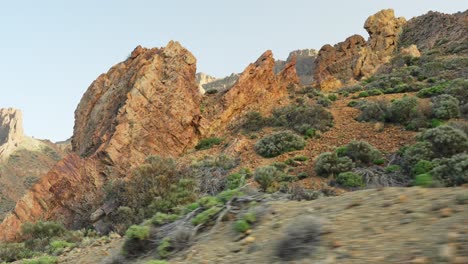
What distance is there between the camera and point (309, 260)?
4512 mm

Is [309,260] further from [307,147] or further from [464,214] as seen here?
[307,147]

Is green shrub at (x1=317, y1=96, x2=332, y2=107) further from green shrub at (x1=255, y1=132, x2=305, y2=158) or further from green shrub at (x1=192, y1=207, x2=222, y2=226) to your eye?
green shrub at (x1=192, y1=207, x2=222, y2=226)

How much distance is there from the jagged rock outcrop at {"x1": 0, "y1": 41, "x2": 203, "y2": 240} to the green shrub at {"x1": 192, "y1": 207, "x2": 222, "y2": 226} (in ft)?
42.1

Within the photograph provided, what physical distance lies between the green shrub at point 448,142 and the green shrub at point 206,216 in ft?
37.9

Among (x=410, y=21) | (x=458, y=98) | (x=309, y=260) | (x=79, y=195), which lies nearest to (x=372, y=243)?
(x=309, y=260)

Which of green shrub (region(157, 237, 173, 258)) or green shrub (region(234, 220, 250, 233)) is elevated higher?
green shrub (region(234, 220, 250, 233))

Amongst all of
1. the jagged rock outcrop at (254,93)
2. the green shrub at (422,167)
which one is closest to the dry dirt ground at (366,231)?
the green shrub at (422,167)

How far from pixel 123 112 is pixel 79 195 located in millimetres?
6305

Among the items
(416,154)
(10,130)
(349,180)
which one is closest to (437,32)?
(416,154)

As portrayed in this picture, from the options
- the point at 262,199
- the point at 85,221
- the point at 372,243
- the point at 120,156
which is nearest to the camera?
the point at 372,243

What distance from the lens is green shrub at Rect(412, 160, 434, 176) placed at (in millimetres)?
14398

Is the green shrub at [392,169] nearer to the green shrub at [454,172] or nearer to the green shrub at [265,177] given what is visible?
the green shrub at [454,172]

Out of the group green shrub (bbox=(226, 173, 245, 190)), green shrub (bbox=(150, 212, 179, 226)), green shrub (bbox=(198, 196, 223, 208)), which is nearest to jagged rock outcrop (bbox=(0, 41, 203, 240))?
green shrub (bbox=(226, 173, 245, 190))

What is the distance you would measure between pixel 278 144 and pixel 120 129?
9.31m
